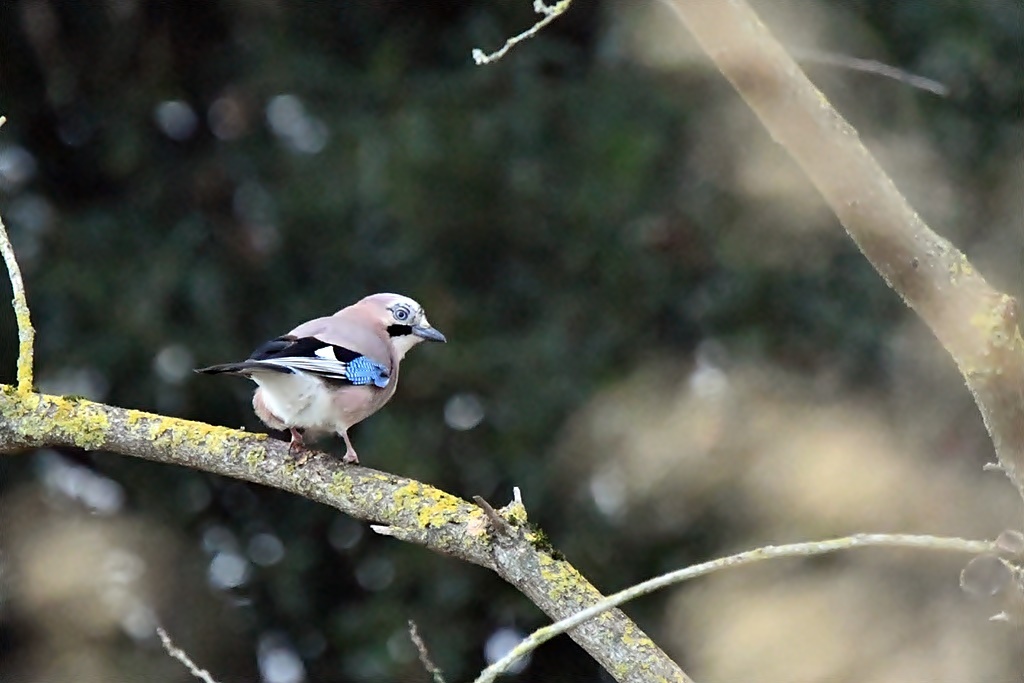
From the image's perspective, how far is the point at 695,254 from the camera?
4.08 m

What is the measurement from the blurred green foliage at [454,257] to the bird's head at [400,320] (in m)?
0.93

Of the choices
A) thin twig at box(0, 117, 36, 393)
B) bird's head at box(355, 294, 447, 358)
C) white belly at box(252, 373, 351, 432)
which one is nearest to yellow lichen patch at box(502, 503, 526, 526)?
white belly at box(252, 373, 351, 432)

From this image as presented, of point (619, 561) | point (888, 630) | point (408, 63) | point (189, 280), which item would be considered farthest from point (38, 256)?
point (888, 630)

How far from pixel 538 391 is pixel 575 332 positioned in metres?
0.20

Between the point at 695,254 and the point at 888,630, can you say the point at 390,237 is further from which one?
the point at 888,630

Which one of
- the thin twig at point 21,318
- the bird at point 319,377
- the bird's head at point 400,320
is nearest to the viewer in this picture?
the thin twig at point 21,318

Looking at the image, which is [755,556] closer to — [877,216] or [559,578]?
[877,216]

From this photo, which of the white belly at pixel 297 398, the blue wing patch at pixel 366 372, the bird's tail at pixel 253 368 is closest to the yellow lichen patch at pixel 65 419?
the bird's tail at pixel 253 368

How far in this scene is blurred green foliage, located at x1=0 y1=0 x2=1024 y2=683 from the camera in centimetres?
399

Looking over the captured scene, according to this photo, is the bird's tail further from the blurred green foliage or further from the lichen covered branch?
the blurred green foliage

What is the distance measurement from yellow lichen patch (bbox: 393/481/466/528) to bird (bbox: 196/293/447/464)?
1.00 ft

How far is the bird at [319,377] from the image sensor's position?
2.51 meters

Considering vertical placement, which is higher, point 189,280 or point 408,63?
point 408,63

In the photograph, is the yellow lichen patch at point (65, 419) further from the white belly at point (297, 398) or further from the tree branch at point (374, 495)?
the white belly at point (297, 398)
